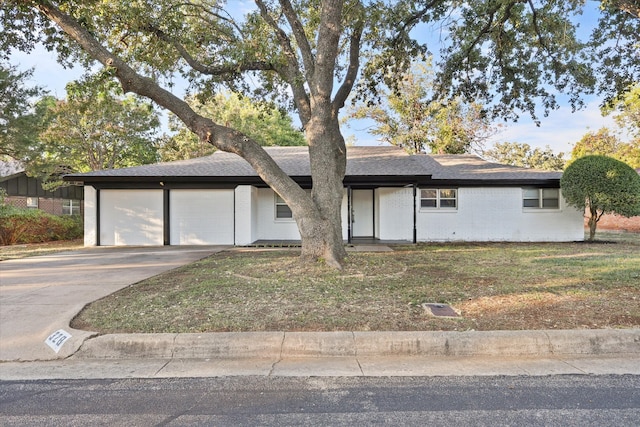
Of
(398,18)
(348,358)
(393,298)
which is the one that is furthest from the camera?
(398,18)

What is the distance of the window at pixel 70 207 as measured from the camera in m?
29.6

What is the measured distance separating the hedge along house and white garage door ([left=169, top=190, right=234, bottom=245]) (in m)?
0.04

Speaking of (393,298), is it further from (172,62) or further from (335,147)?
(172,62)

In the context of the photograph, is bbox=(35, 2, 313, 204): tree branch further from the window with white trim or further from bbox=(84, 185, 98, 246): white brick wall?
the window with white trim

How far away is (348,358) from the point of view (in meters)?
4.30

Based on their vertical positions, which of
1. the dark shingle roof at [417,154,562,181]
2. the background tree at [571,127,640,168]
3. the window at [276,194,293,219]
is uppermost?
the background tree at [571,127,640,168]

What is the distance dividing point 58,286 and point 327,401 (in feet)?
22.2

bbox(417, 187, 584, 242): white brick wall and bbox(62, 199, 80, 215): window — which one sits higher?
bbox(62, 199, 80, 215): window

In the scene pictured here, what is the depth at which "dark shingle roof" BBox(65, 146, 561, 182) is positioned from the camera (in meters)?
14.7

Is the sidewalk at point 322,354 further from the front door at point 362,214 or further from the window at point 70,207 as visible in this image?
the window at point 70,207

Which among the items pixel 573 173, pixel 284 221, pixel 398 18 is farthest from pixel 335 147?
pixel 573 173

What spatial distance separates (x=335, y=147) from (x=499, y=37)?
614 centimetres

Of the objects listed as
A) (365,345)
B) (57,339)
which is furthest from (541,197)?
(57,339)

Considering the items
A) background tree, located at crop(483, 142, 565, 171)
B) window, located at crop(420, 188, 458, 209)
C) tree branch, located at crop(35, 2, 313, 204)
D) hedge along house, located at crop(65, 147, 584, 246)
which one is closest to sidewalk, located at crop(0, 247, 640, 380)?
tree branch, located at crop(35, 2, 313, 204)
